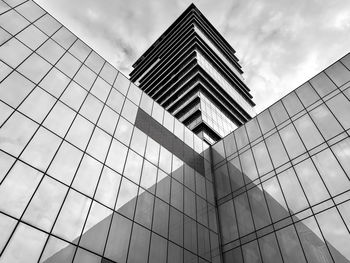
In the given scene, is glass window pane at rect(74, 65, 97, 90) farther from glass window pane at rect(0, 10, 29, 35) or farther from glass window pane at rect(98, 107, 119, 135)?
glass window pane at rect(0, 10, 29, 35)

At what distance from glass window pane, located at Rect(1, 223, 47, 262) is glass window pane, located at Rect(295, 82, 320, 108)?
21.9m

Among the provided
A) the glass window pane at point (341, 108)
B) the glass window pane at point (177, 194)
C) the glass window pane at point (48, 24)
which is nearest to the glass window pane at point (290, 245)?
the glass window pane at point (177, 194)

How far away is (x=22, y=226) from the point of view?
12.0 m

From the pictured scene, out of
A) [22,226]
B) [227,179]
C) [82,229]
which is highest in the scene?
[227,179]

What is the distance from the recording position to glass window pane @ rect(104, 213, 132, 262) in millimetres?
14633

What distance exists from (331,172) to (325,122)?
14.4ft

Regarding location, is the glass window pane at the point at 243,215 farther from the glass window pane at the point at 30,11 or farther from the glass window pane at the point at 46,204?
the glass window pane at the point at 30,11

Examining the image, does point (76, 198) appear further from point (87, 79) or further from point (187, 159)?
point (187, 159)

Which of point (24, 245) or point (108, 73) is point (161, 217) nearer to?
point (24, 245)

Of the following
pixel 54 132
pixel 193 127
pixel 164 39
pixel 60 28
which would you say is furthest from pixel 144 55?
pixel 54 132

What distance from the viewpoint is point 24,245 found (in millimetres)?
11625

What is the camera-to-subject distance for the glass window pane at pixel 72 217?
13253 millimetres

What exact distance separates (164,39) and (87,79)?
2725 inches

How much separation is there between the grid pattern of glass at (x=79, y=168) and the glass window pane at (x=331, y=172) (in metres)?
9.67
